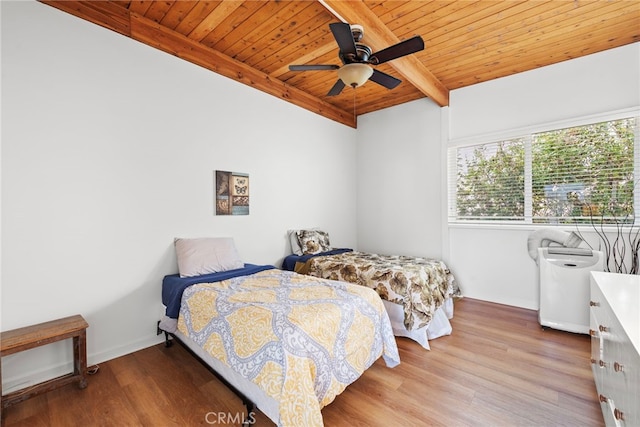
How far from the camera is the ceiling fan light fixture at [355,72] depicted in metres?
2.17

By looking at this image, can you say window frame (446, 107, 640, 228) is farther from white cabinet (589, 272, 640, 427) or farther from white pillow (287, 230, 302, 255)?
white pillow (287, 230, 302, 255)

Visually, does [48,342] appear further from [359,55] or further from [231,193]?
[359,55]

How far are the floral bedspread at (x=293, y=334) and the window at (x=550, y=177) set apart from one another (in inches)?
104

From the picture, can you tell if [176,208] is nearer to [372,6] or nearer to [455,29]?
[372,6]

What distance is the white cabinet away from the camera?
42.0 inches

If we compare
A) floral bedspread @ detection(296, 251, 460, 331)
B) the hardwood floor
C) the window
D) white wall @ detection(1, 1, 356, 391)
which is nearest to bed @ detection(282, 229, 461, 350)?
floral bedspread @ detection(296, 251, 460, 331)

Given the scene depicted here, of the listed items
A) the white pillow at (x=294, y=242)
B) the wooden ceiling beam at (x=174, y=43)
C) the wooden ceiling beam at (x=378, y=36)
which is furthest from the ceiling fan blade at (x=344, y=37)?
the white pillow at (x=294, y=242)

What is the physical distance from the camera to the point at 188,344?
2.29 meters

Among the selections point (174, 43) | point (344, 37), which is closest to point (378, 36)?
point (344, 37)

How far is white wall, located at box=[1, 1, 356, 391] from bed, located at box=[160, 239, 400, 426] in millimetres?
486

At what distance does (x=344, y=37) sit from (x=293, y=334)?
1939mm

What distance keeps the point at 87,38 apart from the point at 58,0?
27cm

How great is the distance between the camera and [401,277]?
283 cm

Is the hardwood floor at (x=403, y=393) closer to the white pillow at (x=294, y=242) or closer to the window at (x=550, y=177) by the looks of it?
the window at (x=550, y=177)
